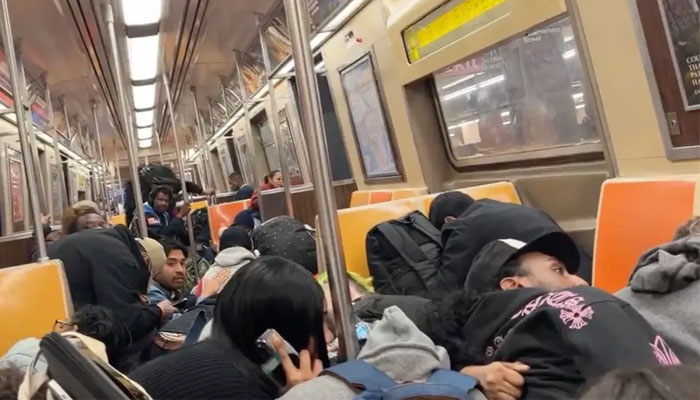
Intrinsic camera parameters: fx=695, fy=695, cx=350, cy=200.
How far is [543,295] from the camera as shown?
1437mm

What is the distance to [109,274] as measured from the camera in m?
2.70

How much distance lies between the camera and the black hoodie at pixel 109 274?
268cm

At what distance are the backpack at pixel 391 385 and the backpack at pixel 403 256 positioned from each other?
1.80m

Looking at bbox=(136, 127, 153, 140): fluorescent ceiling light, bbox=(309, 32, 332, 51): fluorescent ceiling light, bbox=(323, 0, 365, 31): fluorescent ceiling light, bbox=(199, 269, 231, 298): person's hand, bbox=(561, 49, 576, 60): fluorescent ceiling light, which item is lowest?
bbox=(199, 269, 231, 298): person's hand

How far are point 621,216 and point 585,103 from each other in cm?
81

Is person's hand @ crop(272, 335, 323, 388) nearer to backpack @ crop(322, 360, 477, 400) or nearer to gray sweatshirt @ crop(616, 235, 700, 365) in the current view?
backpack @ crop(322, 360, 477, 400)

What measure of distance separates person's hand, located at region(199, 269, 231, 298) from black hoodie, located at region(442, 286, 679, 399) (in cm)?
144

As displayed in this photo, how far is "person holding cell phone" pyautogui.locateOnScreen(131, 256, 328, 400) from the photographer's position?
1.32 metres

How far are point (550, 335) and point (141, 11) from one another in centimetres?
522

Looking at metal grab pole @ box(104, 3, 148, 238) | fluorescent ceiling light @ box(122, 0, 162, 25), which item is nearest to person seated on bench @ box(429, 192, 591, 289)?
metal grab pole @ box(104, 3, 148, 238)

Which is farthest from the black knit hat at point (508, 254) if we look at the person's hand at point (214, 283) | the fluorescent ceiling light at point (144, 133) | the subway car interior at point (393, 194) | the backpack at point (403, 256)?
the fluorescent ceiling light at point (144, 133)

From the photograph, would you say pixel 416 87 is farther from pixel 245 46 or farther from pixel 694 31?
pixel 245 46

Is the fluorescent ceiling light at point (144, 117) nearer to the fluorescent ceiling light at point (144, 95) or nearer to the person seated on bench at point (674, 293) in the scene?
the fluorescent ceiling light at point (144, 95)

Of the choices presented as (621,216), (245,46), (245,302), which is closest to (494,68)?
(621,216)
